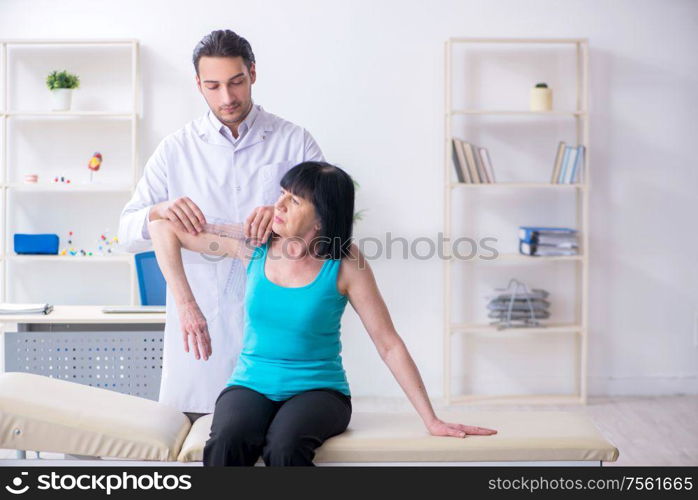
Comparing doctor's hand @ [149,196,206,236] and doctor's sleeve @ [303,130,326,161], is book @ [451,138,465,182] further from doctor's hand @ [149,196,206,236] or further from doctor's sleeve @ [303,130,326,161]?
doctor's hand @ [149,196,206,236]

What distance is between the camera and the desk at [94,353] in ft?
11.0

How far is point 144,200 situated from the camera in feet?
7.46

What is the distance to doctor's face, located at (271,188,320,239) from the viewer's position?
2.02m

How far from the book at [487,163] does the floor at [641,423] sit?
1.17m

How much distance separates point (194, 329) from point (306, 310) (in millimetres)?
282

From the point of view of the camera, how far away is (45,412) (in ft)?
6.15

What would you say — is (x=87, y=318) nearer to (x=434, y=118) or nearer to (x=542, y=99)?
(x=434, y=118)

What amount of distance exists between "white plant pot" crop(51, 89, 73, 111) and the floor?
1734 millimetres

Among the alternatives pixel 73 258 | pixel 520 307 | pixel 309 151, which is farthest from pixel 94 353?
pixel 520 307

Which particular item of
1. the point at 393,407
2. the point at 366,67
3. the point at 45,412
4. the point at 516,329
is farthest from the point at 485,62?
the point at 45,412

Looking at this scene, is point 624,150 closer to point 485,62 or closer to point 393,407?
point 485,62

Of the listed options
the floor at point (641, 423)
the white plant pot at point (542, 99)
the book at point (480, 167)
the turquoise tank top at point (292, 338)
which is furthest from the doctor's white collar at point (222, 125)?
the white plant pot at point (542, 99)

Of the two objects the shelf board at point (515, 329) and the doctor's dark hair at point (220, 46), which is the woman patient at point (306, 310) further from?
the shelf board at point (515, 329)

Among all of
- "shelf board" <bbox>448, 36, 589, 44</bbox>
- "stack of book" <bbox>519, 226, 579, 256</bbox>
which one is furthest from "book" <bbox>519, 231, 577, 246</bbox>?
"shelf board" <bbox>448, 36, 589, 44</bbox>
